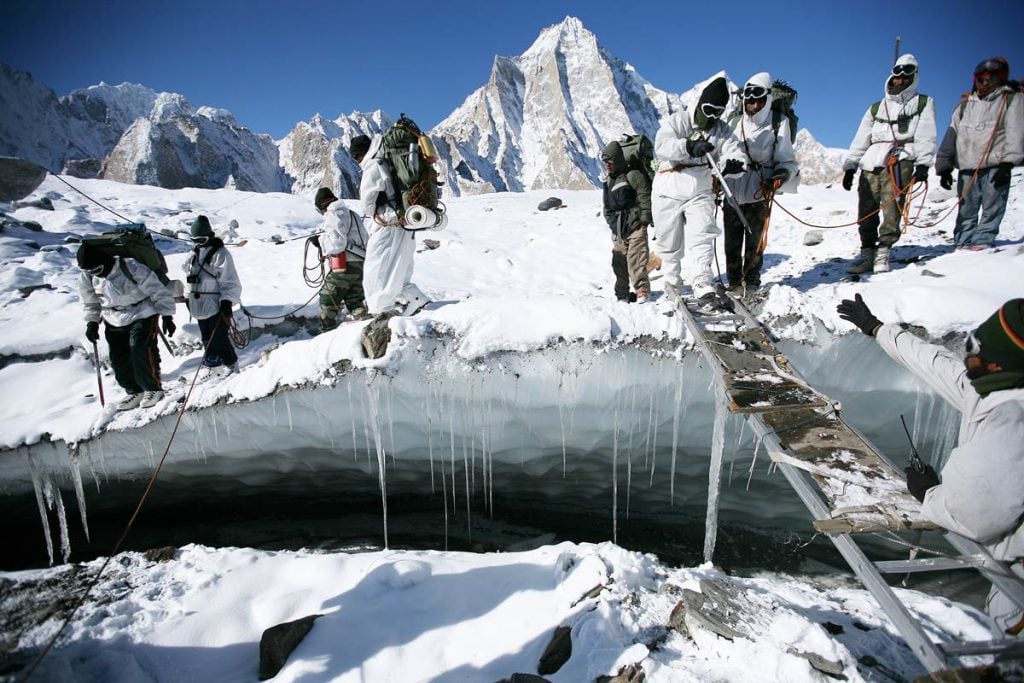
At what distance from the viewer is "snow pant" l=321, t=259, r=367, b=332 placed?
4.73m

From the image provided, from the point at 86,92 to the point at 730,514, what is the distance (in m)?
105

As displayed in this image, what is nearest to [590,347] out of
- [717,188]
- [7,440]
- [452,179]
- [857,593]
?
[717,188]

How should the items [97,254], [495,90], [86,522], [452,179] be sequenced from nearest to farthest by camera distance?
[97,254], [86,522], [452,179], [495,90]

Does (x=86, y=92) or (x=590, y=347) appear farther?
(x=86, y=92)

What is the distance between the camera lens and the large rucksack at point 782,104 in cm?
433

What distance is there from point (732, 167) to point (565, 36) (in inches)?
5381

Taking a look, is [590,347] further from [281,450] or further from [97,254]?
[97,254]

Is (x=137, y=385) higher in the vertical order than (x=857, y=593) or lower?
higher

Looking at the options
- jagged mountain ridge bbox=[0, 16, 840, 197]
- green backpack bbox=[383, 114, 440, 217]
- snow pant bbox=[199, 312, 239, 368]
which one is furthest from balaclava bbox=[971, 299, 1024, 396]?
jagged mountain ridge bbox=[0, 16, 840, 197]

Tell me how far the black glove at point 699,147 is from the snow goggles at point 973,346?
2.67 meters

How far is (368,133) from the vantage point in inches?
4306

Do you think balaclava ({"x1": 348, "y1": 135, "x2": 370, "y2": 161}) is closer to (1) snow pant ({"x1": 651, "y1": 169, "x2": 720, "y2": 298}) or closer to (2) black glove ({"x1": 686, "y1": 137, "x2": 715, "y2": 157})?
(1) snow pant ({"x1": 651, "y1": 169, "x2": 720, "y2": 298})

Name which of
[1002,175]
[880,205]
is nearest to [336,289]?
[880,205]

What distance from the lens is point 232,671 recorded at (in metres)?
2.53
